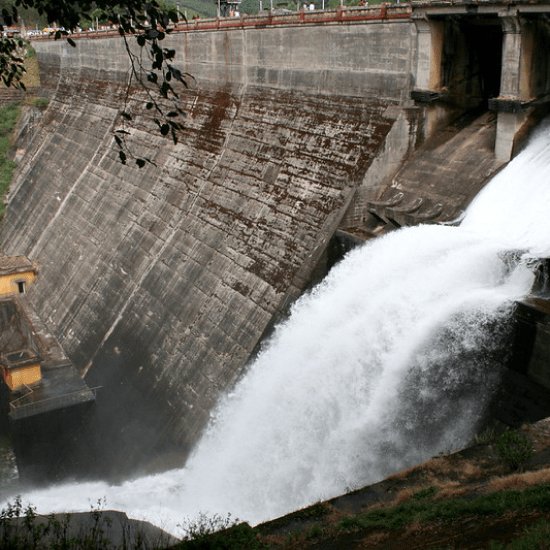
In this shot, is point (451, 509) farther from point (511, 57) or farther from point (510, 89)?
point (511, 57)

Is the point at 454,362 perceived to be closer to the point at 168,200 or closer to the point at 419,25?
the point at 419,25

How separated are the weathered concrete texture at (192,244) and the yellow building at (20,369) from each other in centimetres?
149

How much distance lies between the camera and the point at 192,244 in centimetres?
1744

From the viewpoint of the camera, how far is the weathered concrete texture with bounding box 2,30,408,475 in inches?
574

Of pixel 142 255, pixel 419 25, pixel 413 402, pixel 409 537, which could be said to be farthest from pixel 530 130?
pixel 142 255

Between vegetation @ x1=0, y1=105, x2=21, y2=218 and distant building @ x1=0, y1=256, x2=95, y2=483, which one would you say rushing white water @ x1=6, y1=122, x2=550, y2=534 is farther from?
vegetation @ x1=0, y1=105, x2=21, y2=218

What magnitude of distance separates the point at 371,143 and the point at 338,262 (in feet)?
9.23

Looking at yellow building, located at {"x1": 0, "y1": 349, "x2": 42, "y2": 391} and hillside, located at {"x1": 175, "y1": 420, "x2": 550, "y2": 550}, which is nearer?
hillside, located at {"x1": 175, "y1": 420, "x2": 550, "y2": 550}

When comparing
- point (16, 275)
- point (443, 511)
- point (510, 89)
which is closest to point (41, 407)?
point (16, 275)

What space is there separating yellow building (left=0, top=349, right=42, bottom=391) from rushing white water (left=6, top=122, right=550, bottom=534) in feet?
10.5

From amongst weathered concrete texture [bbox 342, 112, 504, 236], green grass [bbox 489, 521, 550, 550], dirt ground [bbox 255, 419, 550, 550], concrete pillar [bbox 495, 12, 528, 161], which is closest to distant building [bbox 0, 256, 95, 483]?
weathered concrete texture [bbox 342, 112, 504, 236]

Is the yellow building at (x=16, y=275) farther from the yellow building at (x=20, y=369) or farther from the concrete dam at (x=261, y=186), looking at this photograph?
the yellow building at (x=20, y=369)

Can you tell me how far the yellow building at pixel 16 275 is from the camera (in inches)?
874

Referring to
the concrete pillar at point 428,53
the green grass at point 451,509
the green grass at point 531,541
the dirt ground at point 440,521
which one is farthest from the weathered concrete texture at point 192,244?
the green grass at point 531,541
